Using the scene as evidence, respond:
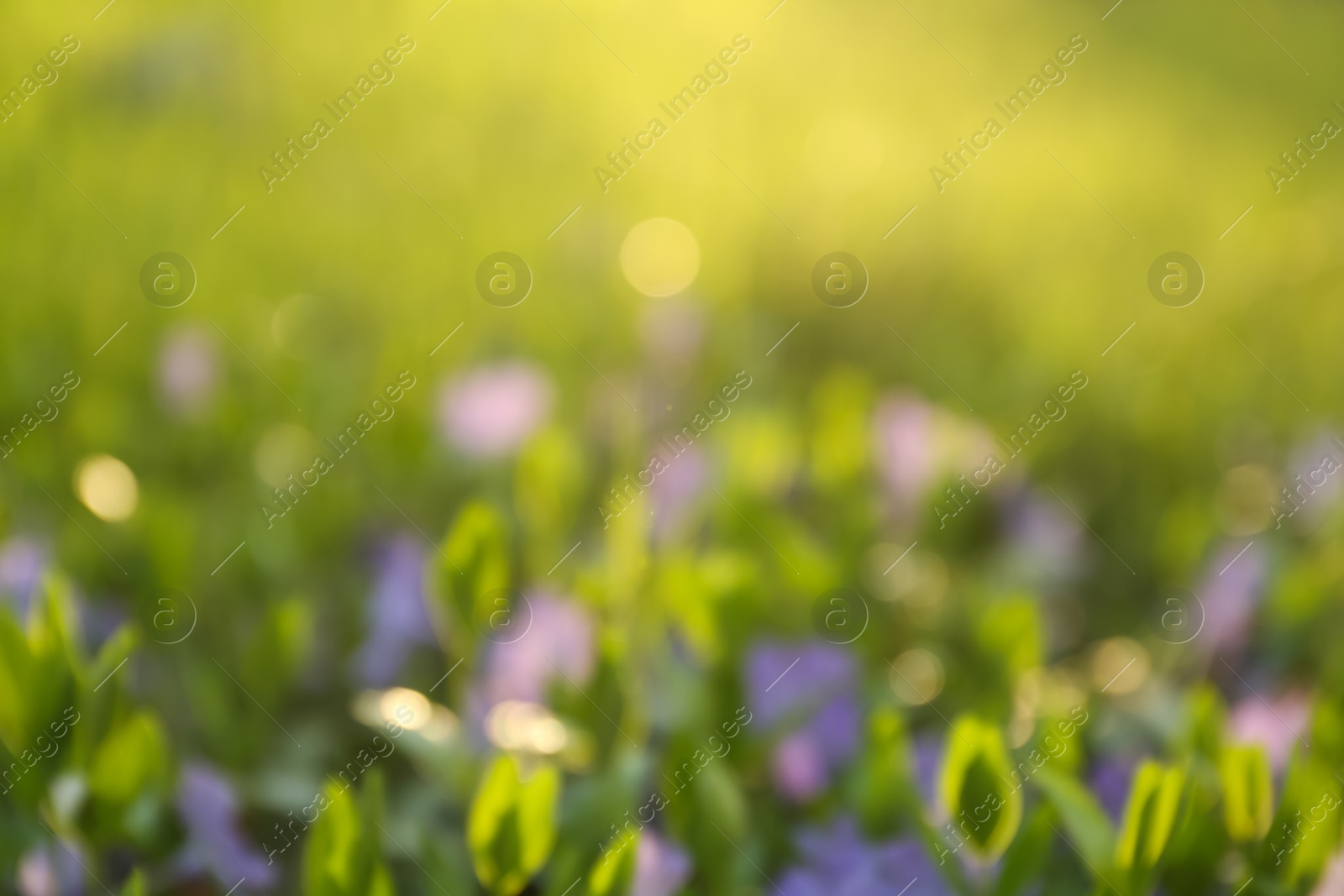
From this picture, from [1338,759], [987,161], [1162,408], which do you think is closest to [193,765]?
[1338,759]

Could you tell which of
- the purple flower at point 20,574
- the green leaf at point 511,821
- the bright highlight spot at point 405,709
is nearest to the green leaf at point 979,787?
the green leaf at point 511,821

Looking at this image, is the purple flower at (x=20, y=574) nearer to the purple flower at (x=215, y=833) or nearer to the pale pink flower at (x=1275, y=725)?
the purple flower at (x=215, y=833)

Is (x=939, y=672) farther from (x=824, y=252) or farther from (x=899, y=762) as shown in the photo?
(x=824, y=252)

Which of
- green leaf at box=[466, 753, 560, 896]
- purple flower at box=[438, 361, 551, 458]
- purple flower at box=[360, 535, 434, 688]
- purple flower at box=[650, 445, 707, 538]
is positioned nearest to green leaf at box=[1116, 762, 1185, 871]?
green leaf at box=[466, 753, 560, 896]

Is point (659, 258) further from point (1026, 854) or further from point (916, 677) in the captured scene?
point (1026, 854)

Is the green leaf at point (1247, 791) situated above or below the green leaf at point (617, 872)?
below

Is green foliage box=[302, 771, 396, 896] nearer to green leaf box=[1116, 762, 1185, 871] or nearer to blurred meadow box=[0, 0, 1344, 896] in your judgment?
blurred meadow box=[0, 0, 1344, 896]

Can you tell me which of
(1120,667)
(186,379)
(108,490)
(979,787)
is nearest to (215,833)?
(108,490)
